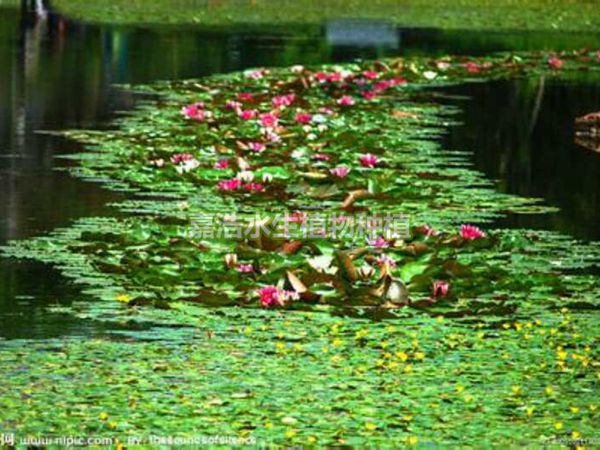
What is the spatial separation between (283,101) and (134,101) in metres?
1.76

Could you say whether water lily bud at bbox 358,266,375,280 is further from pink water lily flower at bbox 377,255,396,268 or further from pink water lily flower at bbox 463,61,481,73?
pink water lily flower at bbox 463,61,481,73

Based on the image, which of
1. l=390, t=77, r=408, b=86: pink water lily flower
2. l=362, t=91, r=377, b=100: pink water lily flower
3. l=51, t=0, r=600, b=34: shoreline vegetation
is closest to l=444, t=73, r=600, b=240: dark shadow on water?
l=390, t=77, r=408, b=86: pink water lily flower

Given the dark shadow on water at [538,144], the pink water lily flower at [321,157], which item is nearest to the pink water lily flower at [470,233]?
the dark shadow on water at [538,144]

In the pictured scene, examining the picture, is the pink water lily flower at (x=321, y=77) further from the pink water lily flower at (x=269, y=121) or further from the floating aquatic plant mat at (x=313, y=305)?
the floating aquatic plant mat at (x=313, y=305)

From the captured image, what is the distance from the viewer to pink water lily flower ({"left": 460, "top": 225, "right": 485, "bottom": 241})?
1223 cm

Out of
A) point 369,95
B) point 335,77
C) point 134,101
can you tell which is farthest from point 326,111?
point 335,77

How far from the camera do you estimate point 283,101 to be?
69.8ft

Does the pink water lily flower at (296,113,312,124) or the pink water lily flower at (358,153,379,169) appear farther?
the pink water lily flower at (296,113,312,124)

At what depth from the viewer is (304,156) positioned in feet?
54.3

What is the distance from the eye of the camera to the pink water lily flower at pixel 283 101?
21.2m

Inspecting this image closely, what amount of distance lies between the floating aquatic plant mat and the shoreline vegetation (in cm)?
2249

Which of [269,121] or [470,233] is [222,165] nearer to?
[269,121]

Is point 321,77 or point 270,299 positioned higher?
point 321,77

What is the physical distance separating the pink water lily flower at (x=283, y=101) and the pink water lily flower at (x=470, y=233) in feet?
28.5
